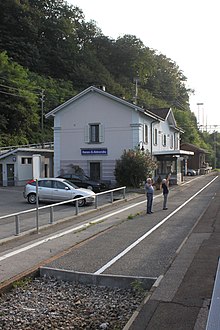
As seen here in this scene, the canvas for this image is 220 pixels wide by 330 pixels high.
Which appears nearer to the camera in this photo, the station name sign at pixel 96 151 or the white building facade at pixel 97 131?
the white building facade at pixel 97 131

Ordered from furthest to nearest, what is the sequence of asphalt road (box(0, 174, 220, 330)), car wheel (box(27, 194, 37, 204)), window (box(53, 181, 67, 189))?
car wheel (box(27, 194, 37, 204))
window (box(53, 181, 67, 189))
asphalt road (box(0, 174, 220, 330))

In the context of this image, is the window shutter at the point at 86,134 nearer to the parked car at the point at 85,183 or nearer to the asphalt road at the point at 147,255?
the parked car at the point at 85,183

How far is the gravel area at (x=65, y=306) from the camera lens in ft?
19.1

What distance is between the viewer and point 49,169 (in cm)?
4241

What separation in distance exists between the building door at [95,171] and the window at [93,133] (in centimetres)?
197

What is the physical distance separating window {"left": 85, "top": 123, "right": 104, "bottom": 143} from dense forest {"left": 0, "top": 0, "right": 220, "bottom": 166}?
16.4 metres

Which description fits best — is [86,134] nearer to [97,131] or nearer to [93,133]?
[93,133]

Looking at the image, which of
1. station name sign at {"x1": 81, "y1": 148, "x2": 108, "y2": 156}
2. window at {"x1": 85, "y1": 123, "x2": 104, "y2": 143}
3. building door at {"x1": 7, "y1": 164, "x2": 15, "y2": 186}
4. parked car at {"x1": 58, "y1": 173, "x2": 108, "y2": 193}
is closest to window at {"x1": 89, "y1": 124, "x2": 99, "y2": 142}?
window at {"x1": 85, "y1": 123, "x2": 104, "y2": 143}

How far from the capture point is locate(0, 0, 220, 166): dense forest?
174 feet

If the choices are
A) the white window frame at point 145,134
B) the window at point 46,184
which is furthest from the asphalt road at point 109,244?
the white window frame at point 145,134

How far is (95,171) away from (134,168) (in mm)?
5314

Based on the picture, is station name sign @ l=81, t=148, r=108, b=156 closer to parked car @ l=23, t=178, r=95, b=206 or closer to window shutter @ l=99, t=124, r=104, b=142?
window shutter @ l=99, t=124, r=104, b=142

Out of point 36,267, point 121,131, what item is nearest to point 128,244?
point 36,267

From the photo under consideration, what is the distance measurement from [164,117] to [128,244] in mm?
33504
